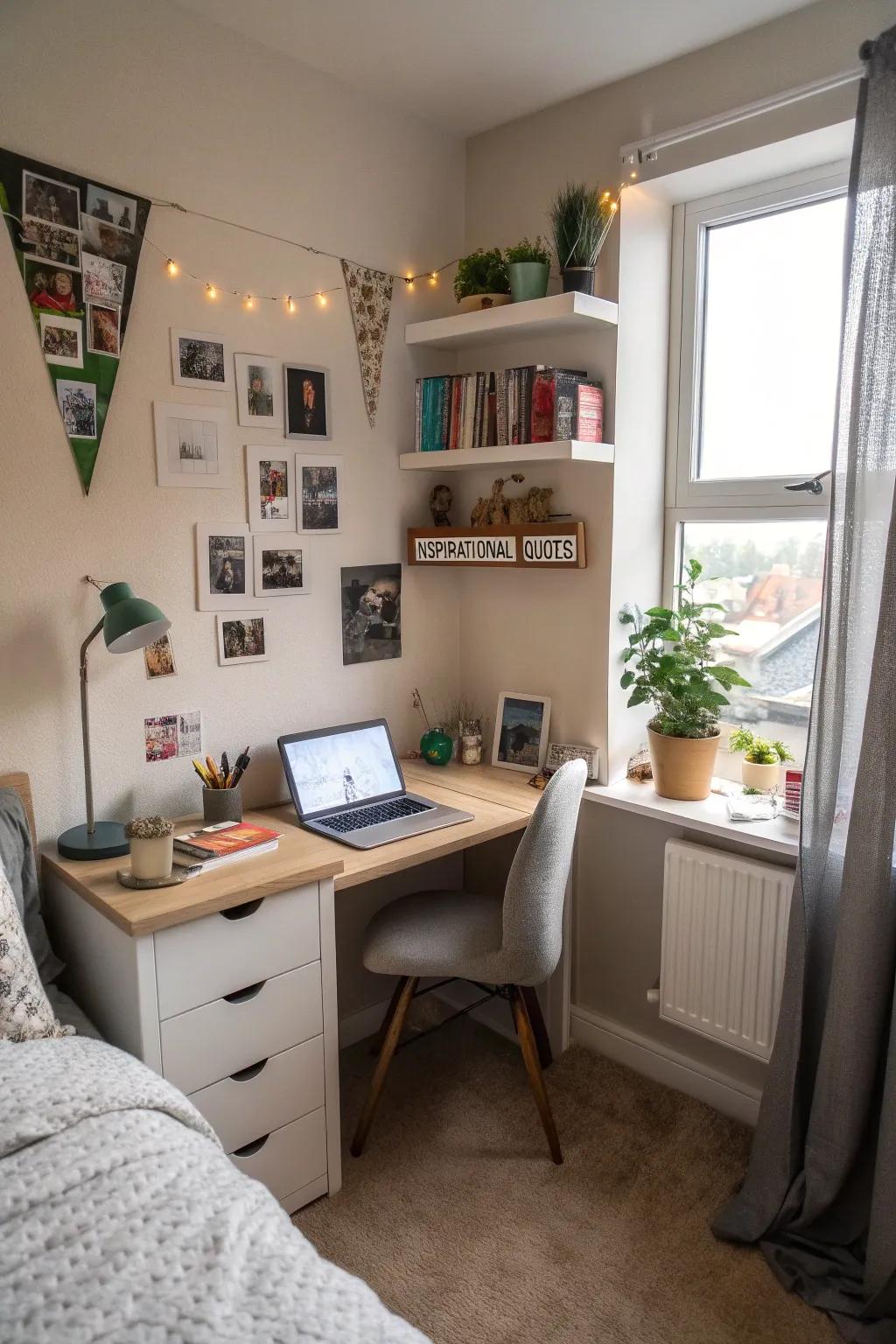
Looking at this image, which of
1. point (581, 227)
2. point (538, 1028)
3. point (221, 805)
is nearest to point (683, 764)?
point (538, 1028)

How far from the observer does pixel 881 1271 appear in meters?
1.75

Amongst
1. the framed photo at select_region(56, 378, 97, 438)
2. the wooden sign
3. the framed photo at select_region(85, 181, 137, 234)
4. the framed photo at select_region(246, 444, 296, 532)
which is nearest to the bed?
the framed photo at select_region(56, 378, 97, 438)

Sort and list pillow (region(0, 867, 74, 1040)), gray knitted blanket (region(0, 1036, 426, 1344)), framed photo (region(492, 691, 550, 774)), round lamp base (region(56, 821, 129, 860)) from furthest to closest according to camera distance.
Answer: framed photo (region(492, 691, 550, 774)) < round lamp base (region(56, 821, 129, 860)) < pillow (region(0, 867, 74, 1040)) < gray knitted blanket (region(0, 1036, 426, 1344))

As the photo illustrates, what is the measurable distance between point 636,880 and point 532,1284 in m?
0.99

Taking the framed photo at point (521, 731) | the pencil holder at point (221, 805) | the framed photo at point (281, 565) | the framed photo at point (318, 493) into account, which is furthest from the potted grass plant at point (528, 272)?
the pencil holder at point (221, 805)

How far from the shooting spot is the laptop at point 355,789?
2.26 metres

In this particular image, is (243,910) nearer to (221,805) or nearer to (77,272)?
(221,805)

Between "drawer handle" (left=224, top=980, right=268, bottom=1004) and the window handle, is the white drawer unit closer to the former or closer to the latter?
"drawer handle" (left=224, top=980, right=268, bottom=1004)

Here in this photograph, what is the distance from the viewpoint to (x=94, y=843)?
2.01m

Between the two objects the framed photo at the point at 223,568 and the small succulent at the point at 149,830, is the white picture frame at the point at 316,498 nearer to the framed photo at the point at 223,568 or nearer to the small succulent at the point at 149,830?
the framed photo at the point at 223,568

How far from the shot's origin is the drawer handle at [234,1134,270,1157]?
1921mm

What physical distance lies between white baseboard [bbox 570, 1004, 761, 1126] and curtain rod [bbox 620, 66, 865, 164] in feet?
7.49

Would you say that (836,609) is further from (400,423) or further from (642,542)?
(400,423)

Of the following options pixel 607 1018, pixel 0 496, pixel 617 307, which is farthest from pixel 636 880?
pixel 0 496
